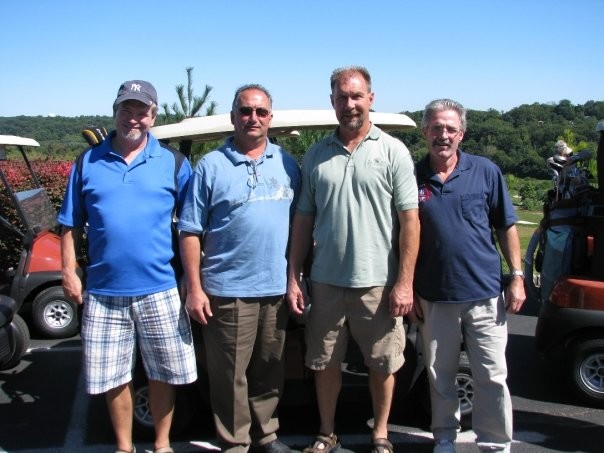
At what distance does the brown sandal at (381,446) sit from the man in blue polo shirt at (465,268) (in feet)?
1.30

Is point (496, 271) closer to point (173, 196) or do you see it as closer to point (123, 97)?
point (173, 196)

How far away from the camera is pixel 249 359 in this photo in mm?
2906

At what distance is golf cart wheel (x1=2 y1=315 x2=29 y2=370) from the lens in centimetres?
425

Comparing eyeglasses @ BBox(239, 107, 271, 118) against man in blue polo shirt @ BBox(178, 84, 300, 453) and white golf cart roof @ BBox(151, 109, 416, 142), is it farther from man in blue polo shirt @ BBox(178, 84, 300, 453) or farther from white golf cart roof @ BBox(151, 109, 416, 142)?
white golf cart roof @ BBox(151, 109, 416, 142)

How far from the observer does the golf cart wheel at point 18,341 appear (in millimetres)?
4246

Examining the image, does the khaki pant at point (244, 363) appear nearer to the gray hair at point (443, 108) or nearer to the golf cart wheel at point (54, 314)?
the gray hair at point (443, 108)

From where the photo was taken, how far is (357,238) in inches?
108

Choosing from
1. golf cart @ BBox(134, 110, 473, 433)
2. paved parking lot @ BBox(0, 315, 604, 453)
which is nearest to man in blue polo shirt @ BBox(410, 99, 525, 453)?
golf cart @ BBox(134, 110, 473, 433)

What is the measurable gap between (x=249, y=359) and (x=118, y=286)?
2.38ft

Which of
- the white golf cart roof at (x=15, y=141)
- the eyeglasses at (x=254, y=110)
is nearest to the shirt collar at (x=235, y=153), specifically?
the eyeglasses at (x=254, y=110)

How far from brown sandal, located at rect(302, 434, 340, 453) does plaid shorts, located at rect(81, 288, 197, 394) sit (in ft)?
2.45

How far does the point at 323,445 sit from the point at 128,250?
1.41 meters

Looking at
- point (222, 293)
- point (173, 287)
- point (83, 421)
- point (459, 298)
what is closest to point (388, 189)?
point (459, 298)

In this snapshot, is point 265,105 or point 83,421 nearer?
point 265,105
